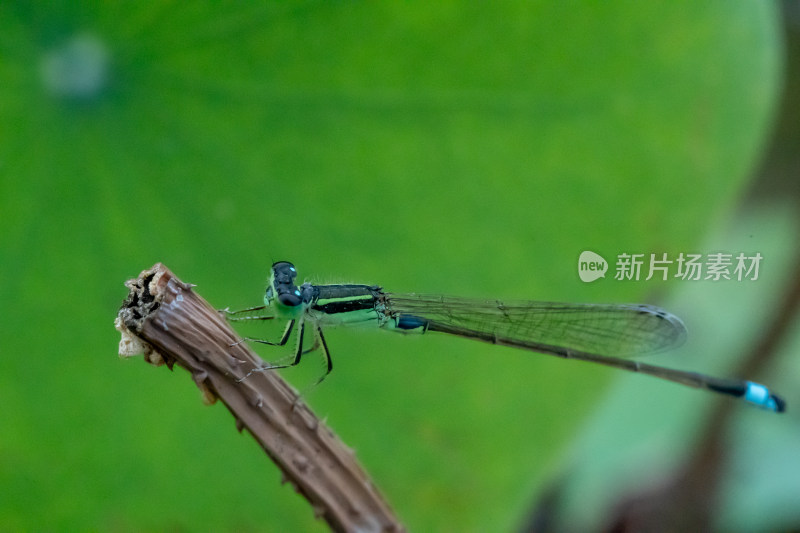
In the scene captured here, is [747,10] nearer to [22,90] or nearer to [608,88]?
[608,88]

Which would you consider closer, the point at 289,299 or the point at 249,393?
the point at 249,393

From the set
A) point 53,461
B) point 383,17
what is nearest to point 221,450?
point 53,461

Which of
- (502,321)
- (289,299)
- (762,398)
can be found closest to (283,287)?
(289,299)

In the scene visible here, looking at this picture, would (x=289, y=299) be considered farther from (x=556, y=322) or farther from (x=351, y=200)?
(x=556, y=322)

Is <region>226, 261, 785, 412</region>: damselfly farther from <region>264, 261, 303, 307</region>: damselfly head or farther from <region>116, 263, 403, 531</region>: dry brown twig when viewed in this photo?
<region>116, 263, 403, 531</region>: dry brown twig

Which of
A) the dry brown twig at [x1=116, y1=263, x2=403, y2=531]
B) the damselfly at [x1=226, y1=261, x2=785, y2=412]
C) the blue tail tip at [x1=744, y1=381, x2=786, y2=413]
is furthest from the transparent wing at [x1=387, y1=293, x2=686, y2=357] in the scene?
the dry brown twig at [x1=116, y1=263, x2=403, y2=531]

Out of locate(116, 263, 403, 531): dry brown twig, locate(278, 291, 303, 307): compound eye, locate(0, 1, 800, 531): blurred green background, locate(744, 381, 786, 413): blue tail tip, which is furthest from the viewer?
locate(744, 381, 786, 413): blue tail tip

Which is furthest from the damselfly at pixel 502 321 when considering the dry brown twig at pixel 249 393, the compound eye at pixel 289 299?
the dry brown twig at pixel 249 393
